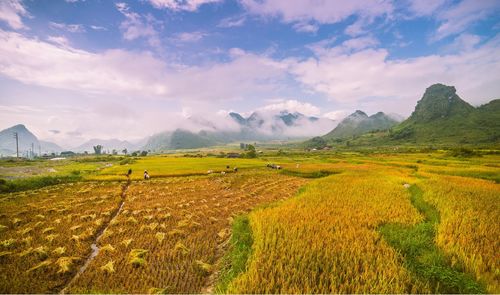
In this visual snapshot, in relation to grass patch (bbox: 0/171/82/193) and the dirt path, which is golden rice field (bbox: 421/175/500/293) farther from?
grass patch (bbox: 0/171/82/193)

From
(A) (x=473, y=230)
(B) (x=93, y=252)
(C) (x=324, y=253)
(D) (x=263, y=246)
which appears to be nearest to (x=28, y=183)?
(B) (x=93, y=252)

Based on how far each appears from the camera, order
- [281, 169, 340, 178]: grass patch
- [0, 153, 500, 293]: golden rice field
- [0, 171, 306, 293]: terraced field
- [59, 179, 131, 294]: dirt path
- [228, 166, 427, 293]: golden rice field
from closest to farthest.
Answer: [228, 166, 427, 293]: golden rice field, [0, 153, 500, 293]: golden rice field, [59, 179, 131, 294]: dirt path, [0, 171, 306, 293]: terraced field, [281, 169, 340, 178]: grass patch

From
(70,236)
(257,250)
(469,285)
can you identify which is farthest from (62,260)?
(469,285)

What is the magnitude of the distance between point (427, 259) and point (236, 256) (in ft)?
20.4

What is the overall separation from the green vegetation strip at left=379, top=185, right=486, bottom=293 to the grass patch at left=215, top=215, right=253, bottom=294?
512 centimetres

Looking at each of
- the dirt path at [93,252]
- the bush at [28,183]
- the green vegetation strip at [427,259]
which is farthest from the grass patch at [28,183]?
the green vegetation strip at [427,259]

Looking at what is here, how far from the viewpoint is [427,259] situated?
7.39 metres

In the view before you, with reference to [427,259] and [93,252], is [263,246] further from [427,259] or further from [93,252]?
[93,252]

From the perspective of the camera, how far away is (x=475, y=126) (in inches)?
7387

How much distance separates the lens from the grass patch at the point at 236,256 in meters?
7.17

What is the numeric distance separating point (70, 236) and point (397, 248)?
14.1 meters

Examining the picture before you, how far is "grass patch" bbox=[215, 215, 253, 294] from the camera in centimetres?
717

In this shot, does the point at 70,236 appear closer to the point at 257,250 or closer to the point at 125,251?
the point at 125,251

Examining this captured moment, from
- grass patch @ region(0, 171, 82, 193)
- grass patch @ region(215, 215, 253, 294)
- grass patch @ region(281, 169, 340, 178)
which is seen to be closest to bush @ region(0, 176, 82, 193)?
Answer: grass patch @ region(0, 171, 82, 193)
